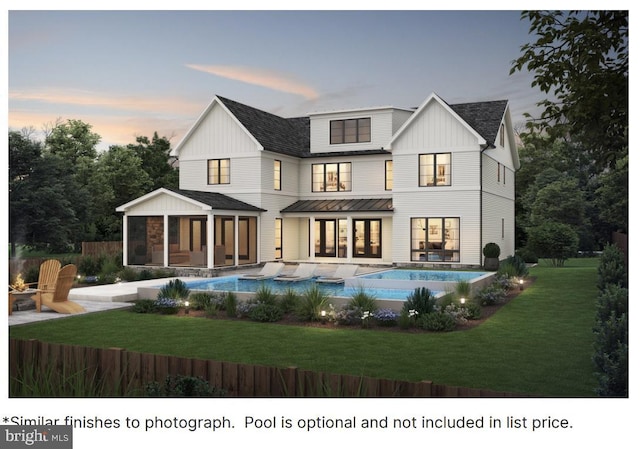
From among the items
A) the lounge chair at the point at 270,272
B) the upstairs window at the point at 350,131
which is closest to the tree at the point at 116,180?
the upstairs window at the point at 350,131

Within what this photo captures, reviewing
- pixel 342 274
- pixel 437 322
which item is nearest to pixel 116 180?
pixel 342 274

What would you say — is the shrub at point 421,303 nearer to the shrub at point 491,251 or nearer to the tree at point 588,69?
the tree at point 588,69

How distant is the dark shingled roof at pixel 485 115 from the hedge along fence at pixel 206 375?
2285 centimetres

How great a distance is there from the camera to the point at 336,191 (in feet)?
101

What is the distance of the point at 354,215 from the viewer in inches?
1139

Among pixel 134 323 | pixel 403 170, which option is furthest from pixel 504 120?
pixel 134 323

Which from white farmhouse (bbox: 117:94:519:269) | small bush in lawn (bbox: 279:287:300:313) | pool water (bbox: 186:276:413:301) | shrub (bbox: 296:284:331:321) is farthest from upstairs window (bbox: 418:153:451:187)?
shrub (bbox: 296:284:331:321)

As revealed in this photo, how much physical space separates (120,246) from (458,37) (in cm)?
1785

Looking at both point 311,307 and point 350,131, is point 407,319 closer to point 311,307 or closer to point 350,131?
point 311,307

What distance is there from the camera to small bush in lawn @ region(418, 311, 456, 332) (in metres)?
12.2

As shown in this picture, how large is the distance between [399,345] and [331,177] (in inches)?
814

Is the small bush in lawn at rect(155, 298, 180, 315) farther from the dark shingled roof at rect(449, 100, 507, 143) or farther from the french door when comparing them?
the dark shingled roof at rect(449, 100, 507, 143)
